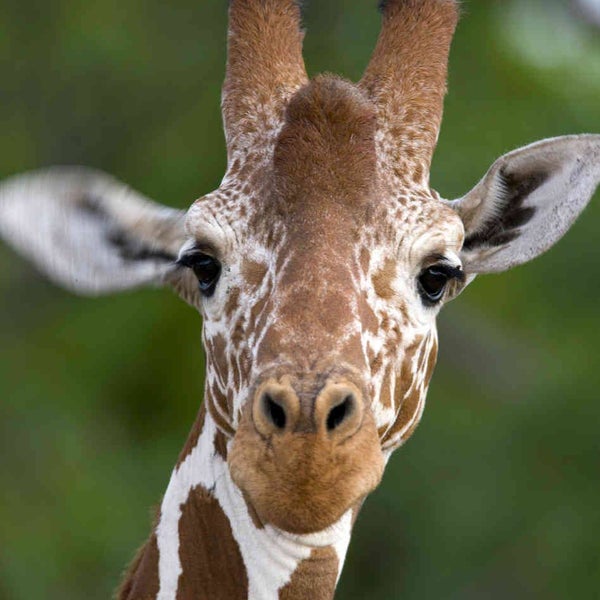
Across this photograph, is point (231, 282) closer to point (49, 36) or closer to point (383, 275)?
point (383, 275)

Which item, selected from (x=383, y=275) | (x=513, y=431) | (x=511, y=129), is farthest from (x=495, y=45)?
(x=383, y=275)

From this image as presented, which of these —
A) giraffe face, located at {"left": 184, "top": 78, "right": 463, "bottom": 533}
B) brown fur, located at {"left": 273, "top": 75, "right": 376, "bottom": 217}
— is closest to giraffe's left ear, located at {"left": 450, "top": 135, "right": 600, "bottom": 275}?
giraffe face, located at {"left": 184, "top": 78, "right": 463, "bottom": 533}

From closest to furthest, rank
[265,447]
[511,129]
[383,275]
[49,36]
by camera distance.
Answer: [265,447]
[383,275]
[511,129]
[49,36]

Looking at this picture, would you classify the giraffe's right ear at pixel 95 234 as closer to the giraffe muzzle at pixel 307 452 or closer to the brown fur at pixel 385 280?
the brown fur at pixel 385 280

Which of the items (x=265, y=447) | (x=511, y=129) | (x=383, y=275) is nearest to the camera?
(x=265, y=447)

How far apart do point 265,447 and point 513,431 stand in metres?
14.0

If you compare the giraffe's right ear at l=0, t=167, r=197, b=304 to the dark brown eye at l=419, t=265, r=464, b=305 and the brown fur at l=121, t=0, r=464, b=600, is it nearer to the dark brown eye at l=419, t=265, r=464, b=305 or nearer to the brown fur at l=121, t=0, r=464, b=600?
the brown fur at l=121, t=0, r=464, b=600

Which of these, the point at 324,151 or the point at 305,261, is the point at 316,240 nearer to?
the point at 305,261

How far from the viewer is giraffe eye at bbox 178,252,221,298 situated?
6.03 meters

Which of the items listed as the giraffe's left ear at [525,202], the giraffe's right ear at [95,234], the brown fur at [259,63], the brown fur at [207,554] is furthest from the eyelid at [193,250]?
the giraffe's left ear at [525,202]

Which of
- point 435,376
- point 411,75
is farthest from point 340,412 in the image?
point 435,376

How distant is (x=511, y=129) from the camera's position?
699 inches

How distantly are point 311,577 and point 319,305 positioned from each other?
1159 millimetres

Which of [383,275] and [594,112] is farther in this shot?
[594,112]
